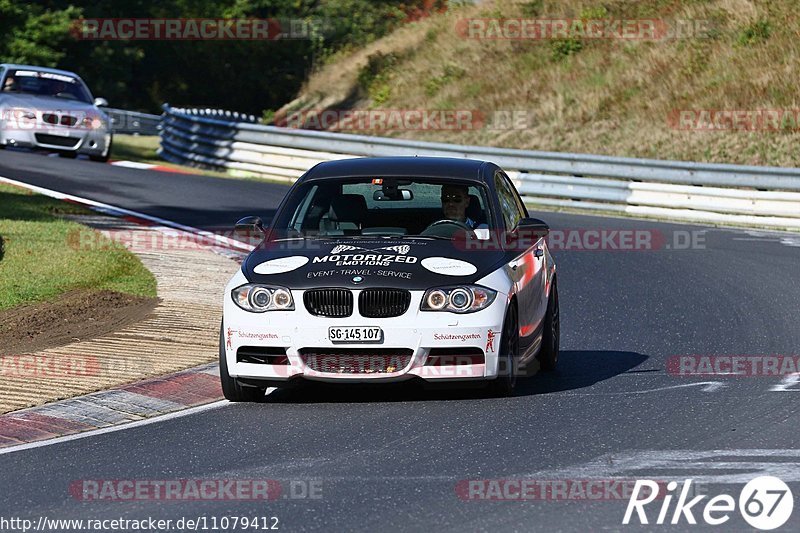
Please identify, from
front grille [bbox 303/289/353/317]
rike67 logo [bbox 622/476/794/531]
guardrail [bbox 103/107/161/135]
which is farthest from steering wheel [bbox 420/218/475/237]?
guardrail [bbox 103/107/161/135]

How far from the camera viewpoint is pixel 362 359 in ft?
29.2

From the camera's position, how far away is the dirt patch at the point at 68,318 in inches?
446

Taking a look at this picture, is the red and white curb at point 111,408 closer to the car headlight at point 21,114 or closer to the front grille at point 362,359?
the front grille at point 362,359

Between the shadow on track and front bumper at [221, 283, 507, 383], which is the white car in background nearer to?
the shadow on track

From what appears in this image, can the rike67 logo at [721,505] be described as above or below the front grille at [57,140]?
above

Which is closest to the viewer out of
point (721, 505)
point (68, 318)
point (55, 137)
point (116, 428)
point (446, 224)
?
point (721, 505)

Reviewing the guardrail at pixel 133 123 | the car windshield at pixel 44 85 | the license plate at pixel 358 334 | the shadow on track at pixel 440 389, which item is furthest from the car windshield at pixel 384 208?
the guardrail at pixel 133 123

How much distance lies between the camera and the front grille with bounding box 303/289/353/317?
8.94 m

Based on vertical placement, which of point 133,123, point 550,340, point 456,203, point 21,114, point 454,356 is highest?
point 456,203

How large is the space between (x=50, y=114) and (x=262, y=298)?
1896cm

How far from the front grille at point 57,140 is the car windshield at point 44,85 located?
2.80 feet

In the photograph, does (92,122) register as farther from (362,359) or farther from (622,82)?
(362,359)

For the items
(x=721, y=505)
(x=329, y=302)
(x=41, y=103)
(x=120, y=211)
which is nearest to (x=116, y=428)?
(x=329, y=302)

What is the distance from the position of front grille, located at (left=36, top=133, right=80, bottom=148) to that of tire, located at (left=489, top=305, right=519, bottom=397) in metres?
19.5
